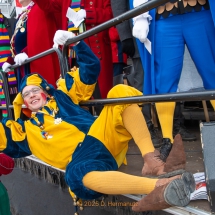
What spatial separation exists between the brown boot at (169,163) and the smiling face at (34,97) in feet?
2.57

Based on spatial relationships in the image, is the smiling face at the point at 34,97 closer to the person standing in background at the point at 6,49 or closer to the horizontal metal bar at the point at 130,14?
the horizontal metal bar at the point at 130,14

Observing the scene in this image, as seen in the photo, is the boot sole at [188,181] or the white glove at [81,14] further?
the white glove at [81,14]

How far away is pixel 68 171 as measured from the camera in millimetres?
1699

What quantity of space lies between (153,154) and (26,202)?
64.7 inches

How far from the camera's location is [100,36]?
278 centimetres

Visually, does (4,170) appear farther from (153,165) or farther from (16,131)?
(153,165)

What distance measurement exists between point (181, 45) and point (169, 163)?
27.6 inches

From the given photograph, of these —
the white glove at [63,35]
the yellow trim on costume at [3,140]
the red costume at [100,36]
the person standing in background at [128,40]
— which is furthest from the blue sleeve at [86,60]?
the red costume at [100,36]

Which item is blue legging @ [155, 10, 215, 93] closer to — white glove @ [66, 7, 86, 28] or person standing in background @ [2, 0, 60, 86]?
white glove @ [66, 7, 86, 28]

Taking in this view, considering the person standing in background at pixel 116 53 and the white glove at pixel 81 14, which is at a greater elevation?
the white glove at pixel 81 14

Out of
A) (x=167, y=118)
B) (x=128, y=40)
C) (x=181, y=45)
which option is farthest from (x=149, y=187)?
(x=128, y=40)

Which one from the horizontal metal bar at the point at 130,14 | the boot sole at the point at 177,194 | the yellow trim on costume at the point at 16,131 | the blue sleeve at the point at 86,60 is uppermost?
the horizontal metal bar at the point at 130,14

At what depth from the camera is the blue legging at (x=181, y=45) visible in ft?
6.00

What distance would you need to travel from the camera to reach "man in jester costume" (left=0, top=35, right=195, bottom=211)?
139cm
